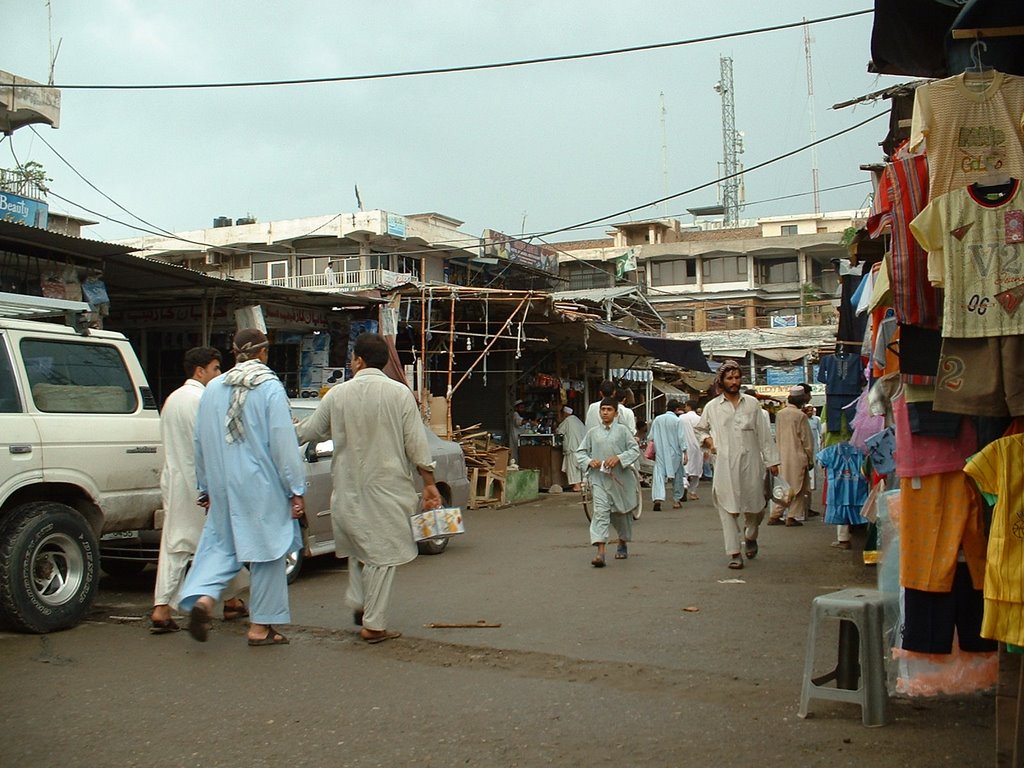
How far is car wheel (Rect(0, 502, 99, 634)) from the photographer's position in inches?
252

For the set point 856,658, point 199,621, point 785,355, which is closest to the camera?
point 856,658

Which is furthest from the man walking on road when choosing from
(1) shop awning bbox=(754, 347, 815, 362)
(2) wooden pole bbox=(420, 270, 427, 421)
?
(1) shop awning bbox=(754, 347, 815, 362)

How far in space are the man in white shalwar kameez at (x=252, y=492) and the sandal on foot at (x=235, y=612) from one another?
938mm

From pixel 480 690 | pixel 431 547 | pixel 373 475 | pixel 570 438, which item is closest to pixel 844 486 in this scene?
pixel 431 547

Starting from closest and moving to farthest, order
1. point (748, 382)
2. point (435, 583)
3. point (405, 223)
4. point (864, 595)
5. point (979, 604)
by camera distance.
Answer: point (979, 604) → point (864, 595) → point (435, 583) → point (405, 223) → point (748, 382)

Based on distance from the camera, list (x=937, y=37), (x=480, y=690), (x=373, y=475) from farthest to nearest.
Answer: (x=373, y=475)
(x=480, y=690)
(x=937, y=37)

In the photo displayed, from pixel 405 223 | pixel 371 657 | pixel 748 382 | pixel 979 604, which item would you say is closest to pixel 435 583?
pixel 371 657

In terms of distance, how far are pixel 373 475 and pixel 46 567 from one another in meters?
2.33

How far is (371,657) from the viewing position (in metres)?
5.96

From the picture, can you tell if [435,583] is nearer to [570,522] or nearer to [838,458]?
[838,458]

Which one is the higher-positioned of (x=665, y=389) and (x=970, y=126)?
(x=970, y=126)

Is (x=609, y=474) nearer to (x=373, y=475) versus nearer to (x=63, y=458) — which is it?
(x=373, y=475)

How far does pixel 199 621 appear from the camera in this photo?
5926 millimetres

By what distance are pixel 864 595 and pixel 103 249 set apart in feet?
30.8
